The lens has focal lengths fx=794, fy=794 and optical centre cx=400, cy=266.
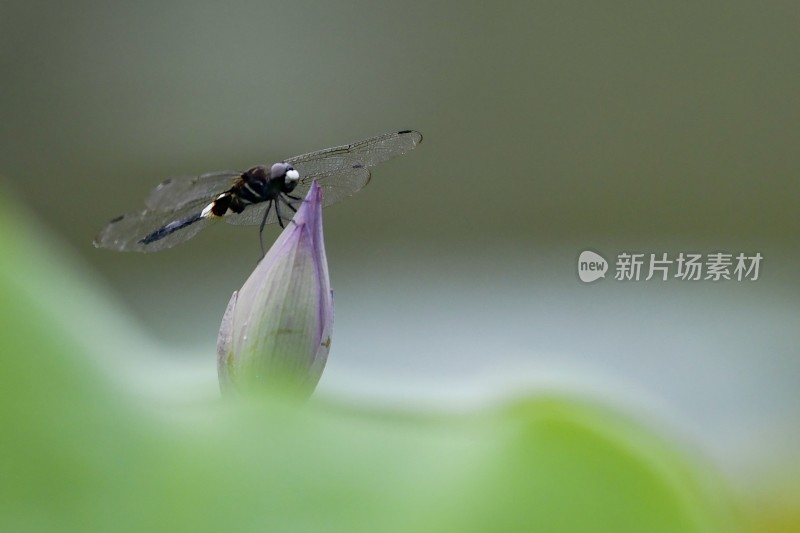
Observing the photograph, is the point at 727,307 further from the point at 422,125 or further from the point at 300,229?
the point at 300,229

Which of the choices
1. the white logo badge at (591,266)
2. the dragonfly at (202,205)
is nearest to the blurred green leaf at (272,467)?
the dragonfly at (202,205)

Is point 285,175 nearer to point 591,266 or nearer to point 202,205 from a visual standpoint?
point 202,205

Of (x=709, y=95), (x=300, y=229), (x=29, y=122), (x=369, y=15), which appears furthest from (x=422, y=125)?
(x=300, y=229)

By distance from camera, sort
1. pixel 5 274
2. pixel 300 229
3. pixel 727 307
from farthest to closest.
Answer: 1. pixel 727 307
2. pixel 300 229
3. pixel 5 274

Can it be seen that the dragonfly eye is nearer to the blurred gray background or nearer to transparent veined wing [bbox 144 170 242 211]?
transparent veined wing [bbox 144 170 242 211]

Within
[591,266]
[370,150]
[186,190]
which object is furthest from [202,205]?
[591,266]

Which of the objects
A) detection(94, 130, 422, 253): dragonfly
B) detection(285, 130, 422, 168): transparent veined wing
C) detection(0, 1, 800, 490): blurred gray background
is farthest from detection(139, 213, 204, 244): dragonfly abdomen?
detection(0, 1, 800, 490): blurred gray background
